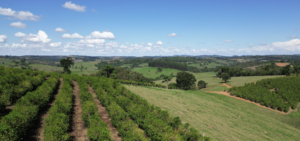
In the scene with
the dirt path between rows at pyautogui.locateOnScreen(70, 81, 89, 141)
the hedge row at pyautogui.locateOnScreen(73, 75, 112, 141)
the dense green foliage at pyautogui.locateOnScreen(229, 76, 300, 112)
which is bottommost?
the dense green foliage at pyautogui.locateOnScreen(229, 76, 300, 112)

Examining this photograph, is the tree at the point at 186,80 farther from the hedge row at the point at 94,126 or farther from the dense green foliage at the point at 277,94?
the hedge row at the point at 94,126

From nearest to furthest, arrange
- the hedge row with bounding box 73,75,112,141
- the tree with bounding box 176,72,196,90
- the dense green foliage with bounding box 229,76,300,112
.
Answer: the hedge row with bounding box 73,75,112,141 < the dense green foliage with bounding box 229,76,300,112 < the tree with bounding box 176,72,196,90

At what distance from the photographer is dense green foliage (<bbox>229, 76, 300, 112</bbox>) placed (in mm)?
52162

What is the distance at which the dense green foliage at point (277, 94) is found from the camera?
52.2 metres

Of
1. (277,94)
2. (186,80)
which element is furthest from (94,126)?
(186,80)

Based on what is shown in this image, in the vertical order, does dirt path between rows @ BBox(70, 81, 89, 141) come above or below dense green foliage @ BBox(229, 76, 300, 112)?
above

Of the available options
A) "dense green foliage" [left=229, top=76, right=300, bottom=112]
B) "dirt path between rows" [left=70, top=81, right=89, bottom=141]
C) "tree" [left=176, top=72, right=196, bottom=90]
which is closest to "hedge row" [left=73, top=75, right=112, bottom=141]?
"dirt path between rows" [left=70, top=81, right=89, bottom=141]

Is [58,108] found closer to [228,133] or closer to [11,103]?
[11,103]

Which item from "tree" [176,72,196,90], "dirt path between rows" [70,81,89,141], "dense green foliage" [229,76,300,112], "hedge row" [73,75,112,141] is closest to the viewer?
"hedge row" [73,75,112,141]

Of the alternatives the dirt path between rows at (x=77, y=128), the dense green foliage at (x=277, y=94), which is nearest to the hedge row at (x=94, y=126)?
the dirt path between rows at (x=77, y=128)

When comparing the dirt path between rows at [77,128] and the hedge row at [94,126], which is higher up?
the hedge row at [94,126]

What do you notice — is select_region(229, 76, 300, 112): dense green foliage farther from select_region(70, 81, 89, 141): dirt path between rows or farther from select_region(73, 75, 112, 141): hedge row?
select_region(70, 81, 89, 141): dirt path between rows

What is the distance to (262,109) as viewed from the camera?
168ft

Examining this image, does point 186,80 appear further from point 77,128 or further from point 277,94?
point 77,128
